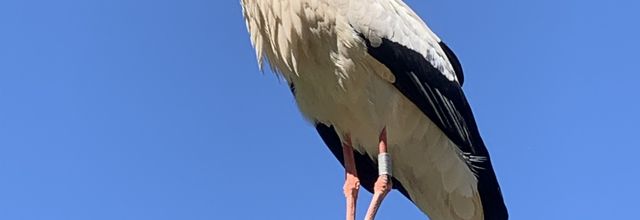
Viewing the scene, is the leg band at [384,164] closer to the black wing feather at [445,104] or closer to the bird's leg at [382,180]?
the bird's leg at [382,180]

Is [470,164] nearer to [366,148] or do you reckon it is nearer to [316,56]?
[366,148]

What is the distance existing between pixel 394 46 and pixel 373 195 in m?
0.65

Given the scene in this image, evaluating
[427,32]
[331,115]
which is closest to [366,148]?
[331,115]

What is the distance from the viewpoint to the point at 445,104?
5.66 metres

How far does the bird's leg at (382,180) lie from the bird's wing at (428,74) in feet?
0.79

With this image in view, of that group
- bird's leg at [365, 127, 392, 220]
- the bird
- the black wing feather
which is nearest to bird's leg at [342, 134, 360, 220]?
the bird

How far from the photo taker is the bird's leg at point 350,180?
554 cm

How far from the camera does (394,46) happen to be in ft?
18.0

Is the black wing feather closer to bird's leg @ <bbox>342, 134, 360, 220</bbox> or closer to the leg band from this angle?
the leg band

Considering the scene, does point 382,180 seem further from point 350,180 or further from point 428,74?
point 428,74

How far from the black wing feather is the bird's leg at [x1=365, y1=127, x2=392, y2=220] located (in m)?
0.23

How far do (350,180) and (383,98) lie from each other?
1.56ft

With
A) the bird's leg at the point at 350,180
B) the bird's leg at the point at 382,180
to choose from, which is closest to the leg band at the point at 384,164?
the bird's leg at the point at 382,180

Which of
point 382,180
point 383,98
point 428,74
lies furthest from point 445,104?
point 382,180
